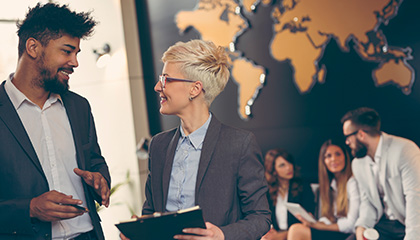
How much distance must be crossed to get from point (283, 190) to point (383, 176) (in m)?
0.92

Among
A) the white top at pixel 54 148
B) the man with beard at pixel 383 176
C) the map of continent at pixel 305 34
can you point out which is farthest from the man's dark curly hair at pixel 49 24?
the man with beard at pixel 383 176

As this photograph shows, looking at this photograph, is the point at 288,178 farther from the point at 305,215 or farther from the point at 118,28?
the point at 118,28

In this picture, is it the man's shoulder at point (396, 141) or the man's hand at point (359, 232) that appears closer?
the man's shoulder at point (396, 141)

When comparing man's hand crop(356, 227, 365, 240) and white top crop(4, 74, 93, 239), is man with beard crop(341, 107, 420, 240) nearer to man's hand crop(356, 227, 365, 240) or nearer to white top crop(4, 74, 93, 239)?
man's hand crop(356, 227, 365, 240)

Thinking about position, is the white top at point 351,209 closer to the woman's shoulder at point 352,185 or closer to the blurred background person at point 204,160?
the woman's shoulder at point 352,185

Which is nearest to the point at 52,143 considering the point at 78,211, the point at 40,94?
the point at 40,94

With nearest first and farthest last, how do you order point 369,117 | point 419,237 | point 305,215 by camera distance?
point 419,237 → point 369,117 → point 305,215

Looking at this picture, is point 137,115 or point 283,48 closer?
point 283,48

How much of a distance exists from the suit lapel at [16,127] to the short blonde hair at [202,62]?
68 centimetres

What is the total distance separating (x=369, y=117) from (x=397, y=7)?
2.98 ft

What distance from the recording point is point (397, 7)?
12.0 ft

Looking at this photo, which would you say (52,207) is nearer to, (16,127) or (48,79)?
(16,127)

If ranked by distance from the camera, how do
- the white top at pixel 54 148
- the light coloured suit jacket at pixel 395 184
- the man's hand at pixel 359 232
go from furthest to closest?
the man's hand at pixel 359 232
the light coloured suit jacket at pixel 395 184
the white top at pixel 54 148

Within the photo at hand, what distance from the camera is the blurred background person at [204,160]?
1.81 m
